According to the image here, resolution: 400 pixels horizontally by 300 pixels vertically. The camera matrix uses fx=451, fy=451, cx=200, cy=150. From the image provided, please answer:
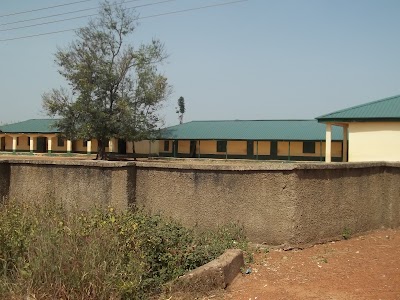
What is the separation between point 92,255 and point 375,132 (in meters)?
16.1

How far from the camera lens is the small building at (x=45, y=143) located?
4756cm

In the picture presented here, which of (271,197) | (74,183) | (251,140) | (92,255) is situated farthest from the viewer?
(251,140)

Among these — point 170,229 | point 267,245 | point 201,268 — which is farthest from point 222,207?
point 201,268

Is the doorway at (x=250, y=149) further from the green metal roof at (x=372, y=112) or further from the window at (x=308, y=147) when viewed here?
the green metal roof at (x=372, y=112)

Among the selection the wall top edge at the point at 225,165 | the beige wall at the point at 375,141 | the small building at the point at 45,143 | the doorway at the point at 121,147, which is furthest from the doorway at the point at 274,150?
the wall top edge at the point at 225,165

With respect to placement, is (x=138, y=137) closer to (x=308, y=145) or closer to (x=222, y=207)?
(x=308, y=145)

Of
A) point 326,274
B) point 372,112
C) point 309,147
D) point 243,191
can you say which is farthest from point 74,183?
point 309,147

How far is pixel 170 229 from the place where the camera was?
6.08 meters

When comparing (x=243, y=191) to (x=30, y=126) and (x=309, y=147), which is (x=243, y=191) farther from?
(x=30, y=126)

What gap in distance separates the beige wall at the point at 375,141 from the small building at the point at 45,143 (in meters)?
30.4

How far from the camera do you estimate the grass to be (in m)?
4.42

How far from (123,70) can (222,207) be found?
Answer: 1328 inches

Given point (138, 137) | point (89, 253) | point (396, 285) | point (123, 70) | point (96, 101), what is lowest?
point (396, 285)

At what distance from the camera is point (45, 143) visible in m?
51.7
